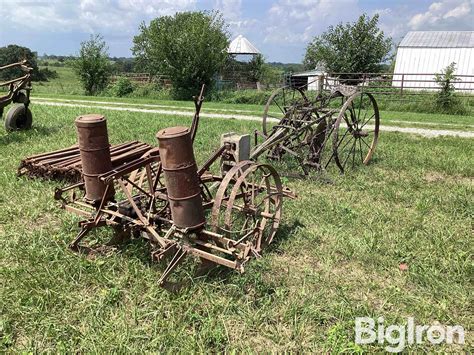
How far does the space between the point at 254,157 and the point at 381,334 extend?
363 cm

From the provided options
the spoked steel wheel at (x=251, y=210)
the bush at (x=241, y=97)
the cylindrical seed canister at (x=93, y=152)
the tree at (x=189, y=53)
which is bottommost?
the spoked steel wheel at (x=251, y=210)

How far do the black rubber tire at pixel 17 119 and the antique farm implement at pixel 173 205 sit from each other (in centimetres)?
662

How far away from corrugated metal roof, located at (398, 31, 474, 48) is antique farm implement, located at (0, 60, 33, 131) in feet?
101

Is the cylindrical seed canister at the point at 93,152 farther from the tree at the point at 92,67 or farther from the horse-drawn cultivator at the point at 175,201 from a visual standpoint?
the tree at the point at 92,67

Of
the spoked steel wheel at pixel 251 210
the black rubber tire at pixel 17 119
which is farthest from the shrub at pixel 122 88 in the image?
the spoked steel wheel at pixel 251 210

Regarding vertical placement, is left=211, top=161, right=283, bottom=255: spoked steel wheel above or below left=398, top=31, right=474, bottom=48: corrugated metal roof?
below

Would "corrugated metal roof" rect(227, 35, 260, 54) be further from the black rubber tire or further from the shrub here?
the black rubber tire

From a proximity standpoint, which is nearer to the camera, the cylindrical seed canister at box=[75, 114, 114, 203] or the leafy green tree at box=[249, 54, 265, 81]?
the cylindrical seed canister at box=[75, 114, 114, 203]

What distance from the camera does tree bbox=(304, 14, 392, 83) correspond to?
3186 cm

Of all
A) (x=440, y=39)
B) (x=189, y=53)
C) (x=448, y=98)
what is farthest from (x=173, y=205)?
(x=440, y=39)

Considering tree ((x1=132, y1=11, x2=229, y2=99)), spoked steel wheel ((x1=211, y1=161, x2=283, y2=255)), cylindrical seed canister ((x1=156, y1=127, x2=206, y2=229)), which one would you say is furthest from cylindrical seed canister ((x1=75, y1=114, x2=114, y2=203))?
tree ((x1=132, y1=11, x2=229, y2=99))

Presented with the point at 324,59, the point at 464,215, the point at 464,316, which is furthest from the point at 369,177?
the point at 324,59

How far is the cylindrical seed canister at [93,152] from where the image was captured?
3.84m

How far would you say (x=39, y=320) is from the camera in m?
3.07
